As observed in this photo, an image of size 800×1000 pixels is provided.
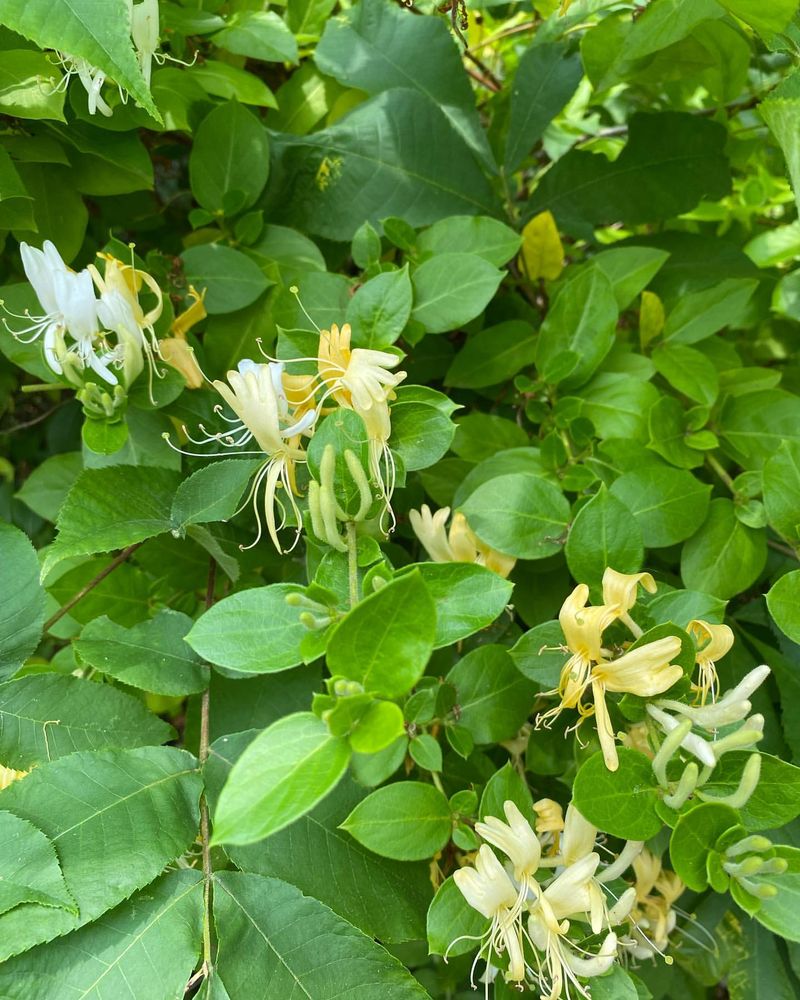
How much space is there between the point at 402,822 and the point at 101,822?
0.18 m

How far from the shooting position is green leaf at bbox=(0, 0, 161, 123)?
0.48 meters

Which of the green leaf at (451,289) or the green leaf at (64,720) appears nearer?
the green leaf at (64,720)

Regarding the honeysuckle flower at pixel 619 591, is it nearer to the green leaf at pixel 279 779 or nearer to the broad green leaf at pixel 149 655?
the green leaf at pixel 279 779

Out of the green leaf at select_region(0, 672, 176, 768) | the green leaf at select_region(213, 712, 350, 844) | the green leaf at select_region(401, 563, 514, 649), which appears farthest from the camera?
the green leaf at select_region(0, 672, 176, 768)

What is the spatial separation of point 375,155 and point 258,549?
0.41 metres

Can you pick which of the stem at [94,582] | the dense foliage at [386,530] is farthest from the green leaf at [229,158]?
the stem at [94,582]

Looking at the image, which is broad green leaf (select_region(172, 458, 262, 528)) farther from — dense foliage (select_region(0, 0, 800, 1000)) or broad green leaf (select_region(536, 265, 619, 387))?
broad green leaf (select_region(536, 265, 619, 387))

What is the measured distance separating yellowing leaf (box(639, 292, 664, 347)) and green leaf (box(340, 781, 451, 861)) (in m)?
0.51

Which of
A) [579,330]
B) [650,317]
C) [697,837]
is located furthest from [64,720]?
[650,317]

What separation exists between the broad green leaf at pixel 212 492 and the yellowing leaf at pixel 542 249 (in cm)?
44

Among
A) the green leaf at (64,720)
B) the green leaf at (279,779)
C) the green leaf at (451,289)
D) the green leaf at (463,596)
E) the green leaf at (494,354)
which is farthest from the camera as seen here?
the green leaf at (494,354)

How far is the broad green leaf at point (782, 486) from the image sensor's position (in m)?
0.61

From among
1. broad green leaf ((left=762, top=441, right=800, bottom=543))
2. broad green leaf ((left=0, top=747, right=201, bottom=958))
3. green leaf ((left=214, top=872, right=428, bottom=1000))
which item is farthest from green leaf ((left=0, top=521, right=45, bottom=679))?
broad green leaf ((left=762, top=441, right=800, bottom=543))

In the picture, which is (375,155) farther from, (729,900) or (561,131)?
(729,900)
